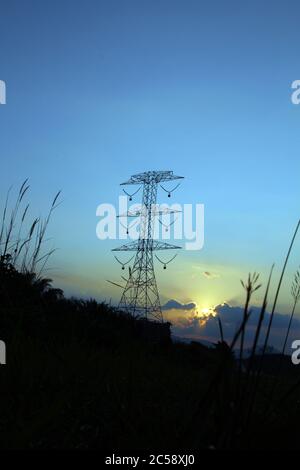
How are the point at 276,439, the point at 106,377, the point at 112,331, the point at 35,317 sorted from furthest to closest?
the point at 112,331
the point at 35,317
the point at 106,377
the point at 276,439

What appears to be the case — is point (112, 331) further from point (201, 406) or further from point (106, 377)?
point (201, 406)

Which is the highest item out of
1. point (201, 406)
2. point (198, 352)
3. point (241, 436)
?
point (201, 406)

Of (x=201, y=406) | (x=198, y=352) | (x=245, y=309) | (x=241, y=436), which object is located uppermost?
(x=245, y=309)

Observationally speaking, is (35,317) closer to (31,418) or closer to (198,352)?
(198,352)

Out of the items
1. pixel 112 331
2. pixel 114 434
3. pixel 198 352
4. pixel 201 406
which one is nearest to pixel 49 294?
pixel 112 331

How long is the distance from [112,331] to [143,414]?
8.52 m

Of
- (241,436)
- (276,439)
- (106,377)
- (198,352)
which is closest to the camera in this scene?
(241,436)

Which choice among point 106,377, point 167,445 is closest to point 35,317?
point 106,377

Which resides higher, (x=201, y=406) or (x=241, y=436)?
(x=201, y=406)

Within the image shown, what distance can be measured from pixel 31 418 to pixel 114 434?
1.64 ft

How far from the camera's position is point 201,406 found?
1.75 metres

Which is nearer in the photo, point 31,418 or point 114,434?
point 114,434
